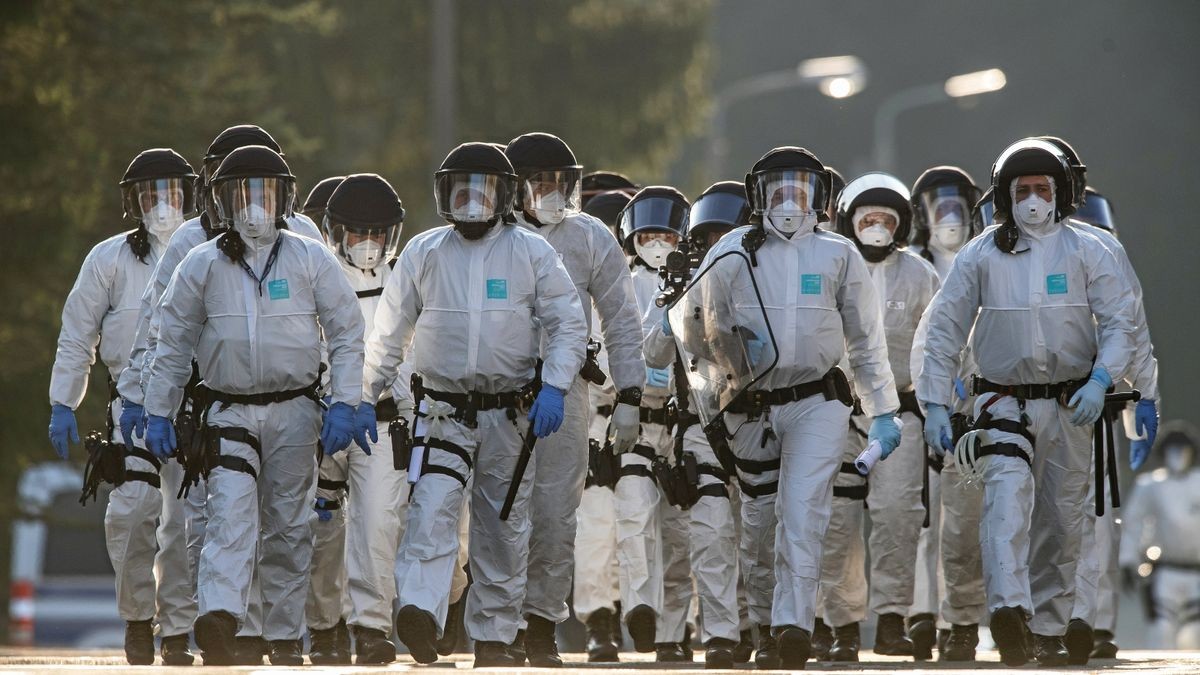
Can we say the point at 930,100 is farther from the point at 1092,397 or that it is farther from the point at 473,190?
the point at 473,190

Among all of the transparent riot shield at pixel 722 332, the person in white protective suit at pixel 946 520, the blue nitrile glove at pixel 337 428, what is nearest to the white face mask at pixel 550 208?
the transparent riot shield at pixel 722 332

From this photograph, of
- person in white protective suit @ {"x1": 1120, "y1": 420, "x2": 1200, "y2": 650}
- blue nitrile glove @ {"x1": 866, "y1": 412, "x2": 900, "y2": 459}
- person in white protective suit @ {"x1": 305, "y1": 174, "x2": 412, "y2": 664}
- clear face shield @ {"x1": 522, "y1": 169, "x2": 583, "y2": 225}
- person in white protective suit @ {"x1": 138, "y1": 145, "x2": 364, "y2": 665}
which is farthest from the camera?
person in white protective suit @ {"x1": 1120, "y1": 420, "x2": 1200, "y2": 650}

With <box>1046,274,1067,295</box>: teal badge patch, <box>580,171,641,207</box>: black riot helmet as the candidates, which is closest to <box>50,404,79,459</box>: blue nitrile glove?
<box>580,171,641,207</box>: black riot helmet

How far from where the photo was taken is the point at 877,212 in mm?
13055

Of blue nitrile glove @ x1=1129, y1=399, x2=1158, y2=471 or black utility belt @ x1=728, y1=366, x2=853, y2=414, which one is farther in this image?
blue nitrile glove @ x1=1129, y1=399, x2=1158, y2=471

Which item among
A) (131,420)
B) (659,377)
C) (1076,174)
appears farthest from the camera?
(659,377)

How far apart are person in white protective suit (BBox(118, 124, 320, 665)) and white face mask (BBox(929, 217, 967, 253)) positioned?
375 cm

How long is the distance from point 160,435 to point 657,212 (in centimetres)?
362

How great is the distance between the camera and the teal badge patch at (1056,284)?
1105 centimetres

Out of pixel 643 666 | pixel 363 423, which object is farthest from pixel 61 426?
pixel 643 666

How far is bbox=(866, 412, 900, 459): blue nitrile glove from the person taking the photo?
10.9 meters

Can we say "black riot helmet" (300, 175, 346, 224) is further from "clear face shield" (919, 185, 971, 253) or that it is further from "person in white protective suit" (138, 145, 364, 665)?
"clear face shield" (919, 185, 971, 253)

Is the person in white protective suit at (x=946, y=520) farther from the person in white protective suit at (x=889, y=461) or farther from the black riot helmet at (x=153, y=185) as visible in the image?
the black riot helmet at (x=153, y=185)

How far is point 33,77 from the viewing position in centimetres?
1864
